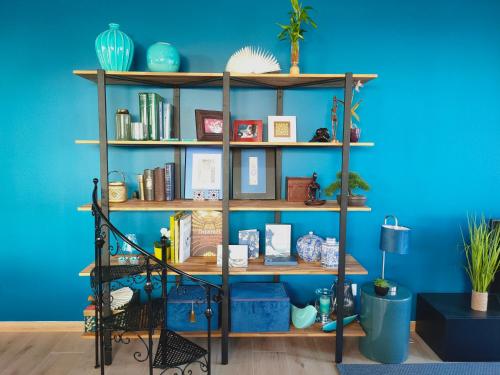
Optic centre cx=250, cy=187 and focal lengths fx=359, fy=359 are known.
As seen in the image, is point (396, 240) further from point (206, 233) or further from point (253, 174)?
point (206, 233)

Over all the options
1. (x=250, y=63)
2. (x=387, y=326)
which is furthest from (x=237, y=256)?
(x=250, y=63)

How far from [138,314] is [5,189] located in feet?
4.77

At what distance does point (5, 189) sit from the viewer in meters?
2.78

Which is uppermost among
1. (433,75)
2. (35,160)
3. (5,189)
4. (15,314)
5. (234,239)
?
(433,75)

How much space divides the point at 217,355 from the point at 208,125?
1.64 m

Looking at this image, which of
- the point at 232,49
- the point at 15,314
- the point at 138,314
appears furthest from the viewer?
the point at 15,314

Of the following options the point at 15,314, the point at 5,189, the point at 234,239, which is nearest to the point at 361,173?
the point at 234,239

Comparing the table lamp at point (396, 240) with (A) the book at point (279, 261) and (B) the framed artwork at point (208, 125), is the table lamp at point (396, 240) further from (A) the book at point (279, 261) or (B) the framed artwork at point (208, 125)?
(B) the framed artwork at point (208, 125)

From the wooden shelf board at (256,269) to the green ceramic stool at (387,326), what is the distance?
0.80 ft

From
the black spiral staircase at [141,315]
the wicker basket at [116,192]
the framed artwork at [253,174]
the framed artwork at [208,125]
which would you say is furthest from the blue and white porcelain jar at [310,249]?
the wicker basket at [116,192]

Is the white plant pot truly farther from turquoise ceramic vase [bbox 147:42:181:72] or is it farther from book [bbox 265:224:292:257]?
turquoise ceramic vase [bbox 147:42:181:72]

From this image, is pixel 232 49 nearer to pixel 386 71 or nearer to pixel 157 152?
pixel 157 152

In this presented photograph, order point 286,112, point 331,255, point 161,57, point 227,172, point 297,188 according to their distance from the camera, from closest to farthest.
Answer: point 227,172 → point 161,57 → point 331,255 → point 297,188 → point 286,112

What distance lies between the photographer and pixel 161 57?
2408 millimetres
